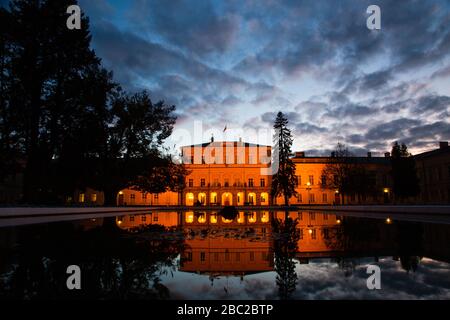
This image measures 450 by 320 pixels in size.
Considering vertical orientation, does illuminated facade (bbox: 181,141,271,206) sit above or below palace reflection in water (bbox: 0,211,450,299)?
above

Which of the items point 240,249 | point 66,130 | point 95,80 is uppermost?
point 95,80

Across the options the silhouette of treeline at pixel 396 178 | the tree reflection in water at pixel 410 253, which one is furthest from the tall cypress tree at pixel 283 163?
the tree reflection in water at pixel 410 253

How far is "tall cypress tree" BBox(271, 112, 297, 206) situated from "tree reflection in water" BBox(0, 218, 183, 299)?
3735 cm

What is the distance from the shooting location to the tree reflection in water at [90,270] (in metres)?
2.70

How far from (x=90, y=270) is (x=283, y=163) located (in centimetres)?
4068

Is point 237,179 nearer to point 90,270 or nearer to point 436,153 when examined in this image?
point 436,153

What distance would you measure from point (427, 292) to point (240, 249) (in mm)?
3134

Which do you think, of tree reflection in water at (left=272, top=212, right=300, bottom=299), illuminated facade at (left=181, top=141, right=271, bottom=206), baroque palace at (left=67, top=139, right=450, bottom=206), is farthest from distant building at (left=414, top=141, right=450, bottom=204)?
tree reflection in water at (left=272, top=212, right=300, bottom=299)

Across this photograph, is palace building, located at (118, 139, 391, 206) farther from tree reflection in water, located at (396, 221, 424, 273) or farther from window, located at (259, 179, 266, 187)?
tree reflection in water, located at (396, 221, 424, 273)

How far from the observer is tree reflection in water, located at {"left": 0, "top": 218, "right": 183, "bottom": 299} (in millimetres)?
2697

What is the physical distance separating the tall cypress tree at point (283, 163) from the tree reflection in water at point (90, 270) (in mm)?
37349

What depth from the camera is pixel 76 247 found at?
5.25m
